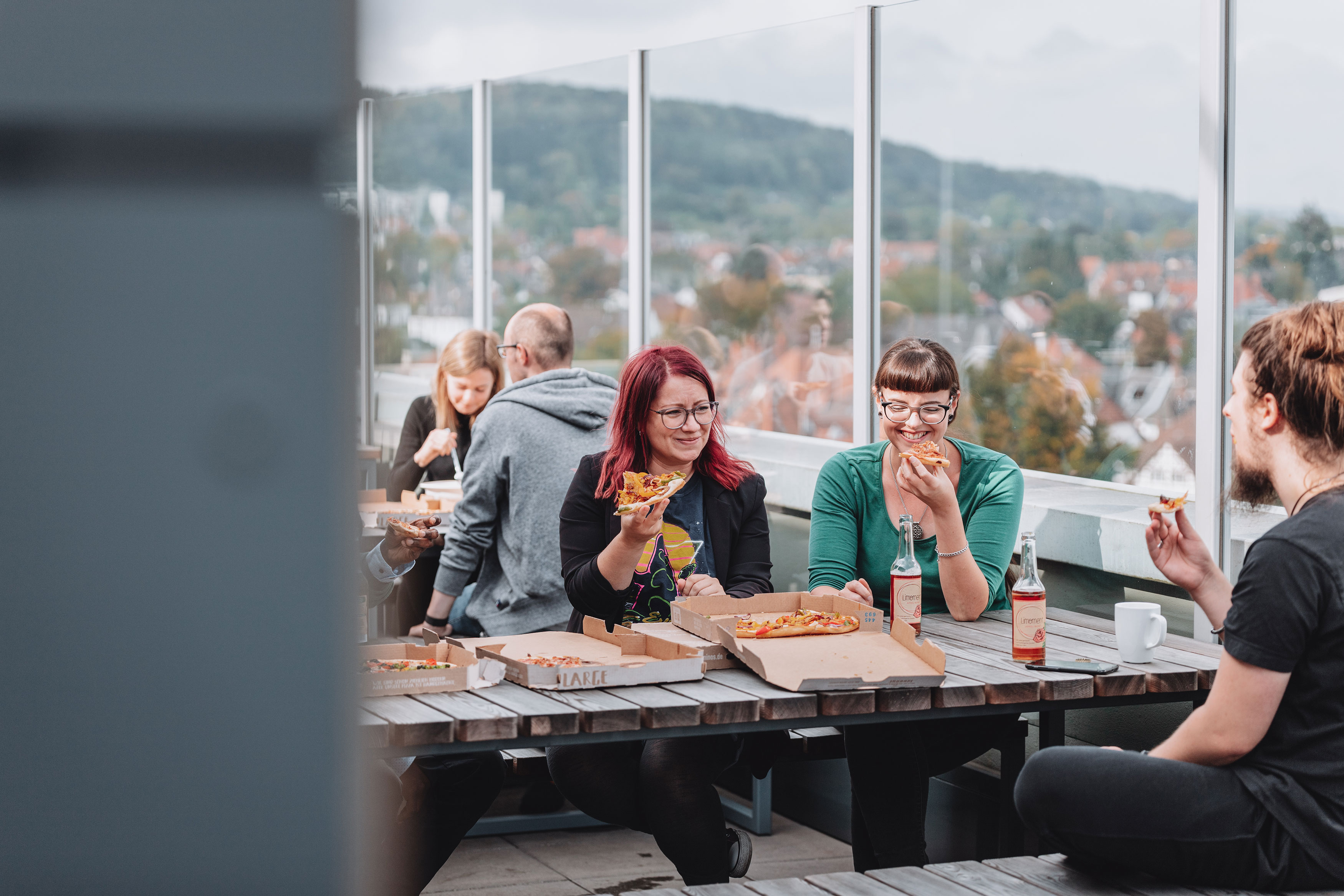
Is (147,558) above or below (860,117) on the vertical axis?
below

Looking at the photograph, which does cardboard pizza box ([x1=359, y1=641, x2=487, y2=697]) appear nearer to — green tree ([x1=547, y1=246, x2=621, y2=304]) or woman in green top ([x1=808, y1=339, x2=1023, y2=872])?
woman in green top ([x1=808, y1=339, x2=1023, y2=872])

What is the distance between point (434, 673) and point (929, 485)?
1.10 meters

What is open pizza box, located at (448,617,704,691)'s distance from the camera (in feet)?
7.29

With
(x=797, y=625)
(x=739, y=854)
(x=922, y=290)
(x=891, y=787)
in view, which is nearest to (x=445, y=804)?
(x=739, y=854)

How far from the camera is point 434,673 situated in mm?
2180

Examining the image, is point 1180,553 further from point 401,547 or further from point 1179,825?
point 401,547

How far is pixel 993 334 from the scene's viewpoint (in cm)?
434

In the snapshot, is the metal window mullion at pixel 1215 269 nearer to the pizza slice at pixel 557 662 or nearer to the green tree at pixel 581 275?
the pizza slice at pixel 557 662

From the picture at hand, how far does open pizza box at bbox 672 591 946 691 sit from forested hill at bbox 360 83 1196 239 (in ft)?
3.51

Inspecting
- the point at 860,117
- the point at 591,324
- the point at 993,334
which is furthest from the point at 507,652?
the point at 591,324

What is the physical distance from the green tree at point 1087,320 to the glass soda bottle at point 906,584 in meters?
1.60

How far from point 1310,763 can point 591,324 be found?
5.06 meters

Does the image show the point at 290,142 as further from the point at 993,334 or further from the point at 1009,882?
the point at 993,334

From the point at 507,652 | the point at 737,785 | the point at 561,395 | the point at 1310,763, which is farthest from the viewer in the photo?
the point at 737,785
